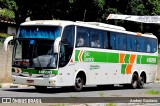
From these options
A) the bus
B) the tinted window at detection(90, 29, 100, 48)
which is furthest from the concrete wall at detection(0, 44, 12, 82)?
the tinted window at detection(90, 29, 100, 48)

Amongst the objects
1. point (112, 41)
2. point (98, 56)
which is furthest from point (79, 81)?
point (112, 41)

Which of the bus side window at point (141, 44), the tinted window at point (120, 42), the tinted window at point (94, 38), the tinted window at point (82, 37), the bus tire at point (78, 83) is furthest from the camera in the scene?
the bus side window at point (141, 44)

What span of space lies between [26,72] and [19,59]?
0.75m

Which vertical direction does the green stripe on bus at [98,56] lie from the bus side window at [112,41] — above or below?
below

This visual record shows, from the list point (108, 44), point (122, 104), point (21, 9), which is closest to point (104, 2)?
point (21, 9)

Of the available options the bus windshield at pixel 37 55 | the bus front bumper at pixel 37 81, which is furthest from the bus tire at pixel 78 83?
the bus windshield at pixel 37 55

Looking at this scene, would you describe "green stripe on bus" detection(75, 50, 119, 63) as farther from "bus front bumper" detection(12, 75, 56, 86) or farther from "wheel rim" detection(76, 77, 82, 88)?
"bus front bumper" detection(12, 75, 56, 86)

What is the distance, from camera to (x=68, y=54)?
21344 millimetres

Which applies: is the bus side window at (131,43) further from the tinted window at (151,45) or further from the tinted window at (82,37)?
the tinted window at (82,37)

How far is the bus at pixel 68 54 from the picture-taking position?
2069 centimetres

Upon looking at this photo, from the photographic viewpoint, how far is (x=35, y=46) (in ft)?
68.6

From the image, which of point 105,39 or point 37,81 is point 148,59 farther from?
point 37,81

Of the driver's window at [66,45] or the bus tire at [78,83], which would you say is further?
the bus tire at [78,83]

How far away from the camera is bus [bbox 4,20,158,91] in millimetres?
20688
